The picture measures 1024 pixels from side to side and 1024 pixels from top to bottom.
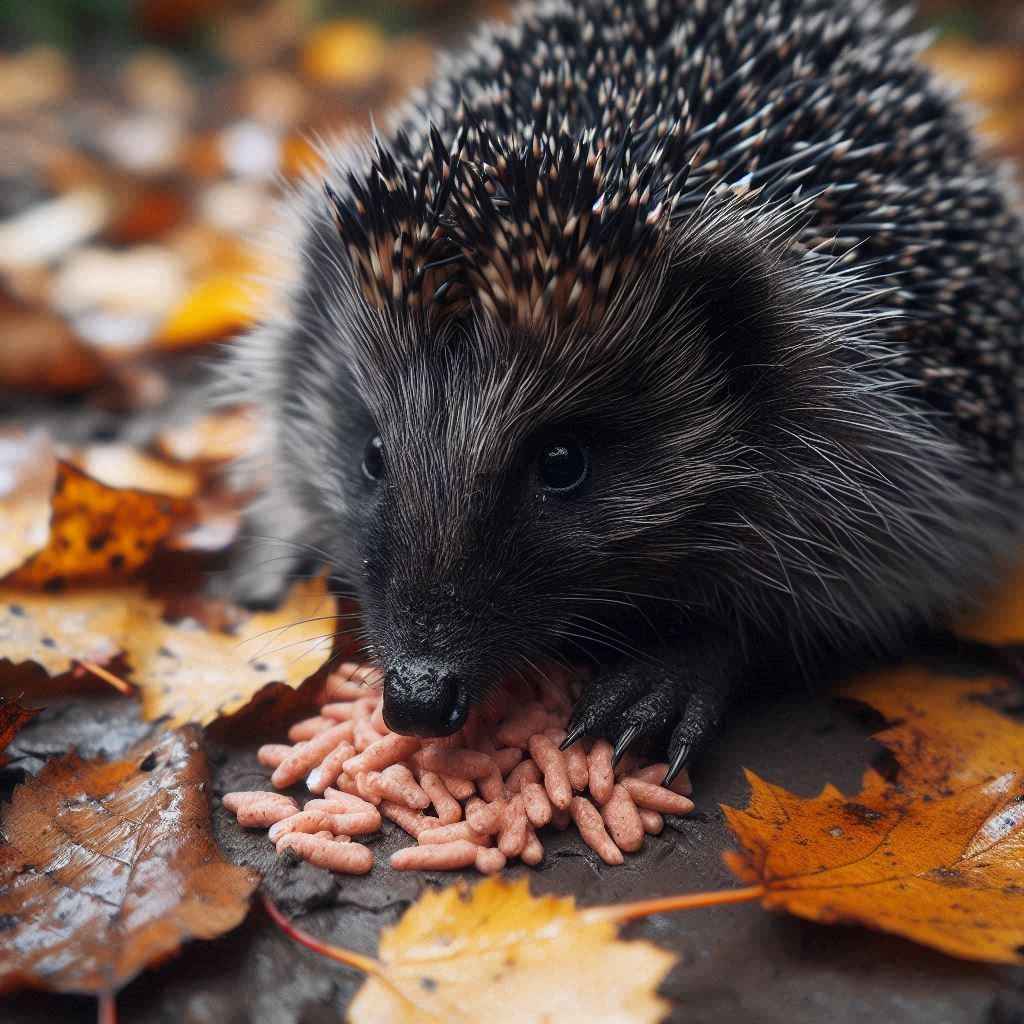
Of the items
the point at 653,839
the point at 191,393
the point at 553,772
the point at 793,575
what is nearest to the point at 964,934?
the point at 653,839

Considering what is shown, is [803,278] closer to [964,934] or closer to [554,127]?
[554,127]

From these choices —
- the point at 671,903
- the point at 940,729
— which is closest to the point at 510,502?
the point at 671,903

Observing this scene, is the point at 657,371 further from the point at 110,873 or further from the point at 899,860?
the point at 110,873

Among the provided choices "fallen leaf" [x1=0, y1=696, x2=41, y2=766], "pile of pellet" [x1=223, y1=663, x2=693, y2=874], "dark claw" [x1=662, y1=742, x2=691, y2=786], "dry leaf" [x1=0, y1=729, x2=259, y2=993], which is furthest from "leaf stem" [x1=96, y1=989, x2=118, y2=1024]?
"dark claw" [x1=662, y1=742, x2=691, y2=786]

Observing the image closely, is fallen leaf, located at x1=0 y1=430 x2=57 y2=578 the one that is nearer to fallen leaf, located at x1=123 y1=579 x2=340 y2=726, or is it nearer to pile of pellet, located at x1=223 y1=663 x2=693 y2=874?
fallen leaf, located at x1=123 y1=579 x2=340 y2=726

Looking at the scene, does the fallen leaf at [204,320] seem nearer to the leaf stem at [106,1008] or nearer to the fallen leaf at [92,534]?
the fallen leaf at [92,534]
